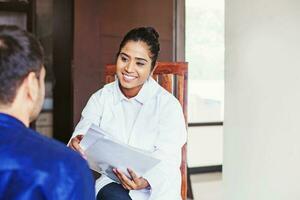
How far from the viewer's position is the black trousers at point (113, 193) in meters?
1.51

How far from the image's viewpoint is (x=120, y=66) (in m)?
1.62

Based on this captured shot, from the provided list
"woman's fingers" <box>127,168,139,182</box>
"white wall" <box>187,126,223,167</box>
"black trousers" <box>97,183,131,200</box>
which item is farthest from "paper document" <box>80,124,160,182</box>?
"white wall" <box>187,126,223,167</box>

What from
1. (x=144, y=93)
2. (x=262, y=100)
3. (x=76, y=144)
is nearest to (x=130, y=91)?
(x=144, y=93)

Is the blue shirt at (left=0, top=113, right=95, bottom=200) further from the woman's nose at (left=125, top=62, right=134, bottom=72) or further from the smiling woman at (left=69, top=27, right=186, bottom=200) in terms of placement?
the woman's nose at (left=125, top=62, right=134, bottom=72)

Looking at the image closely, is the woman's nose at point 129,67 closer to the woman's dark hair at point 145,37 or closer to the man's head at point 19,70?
the woman's dark hair at point 145,37

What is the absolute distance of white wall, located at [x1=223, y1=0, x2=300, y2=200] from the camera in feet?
6.63

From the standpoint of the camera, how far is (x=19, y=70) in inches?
30.0

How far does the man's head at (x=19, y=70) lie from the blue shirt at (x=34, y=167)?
3 centimetres

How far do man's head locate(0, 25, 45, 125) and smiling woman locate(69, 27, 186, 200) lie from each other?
0.72 metres

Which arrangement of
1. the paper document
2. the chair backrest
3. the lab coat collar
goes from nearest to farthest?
the paper document → the lab coat collar → the chair backrest

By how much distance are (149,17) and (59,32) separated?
1.92ft

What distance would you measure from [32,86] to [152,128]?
2.76 ft

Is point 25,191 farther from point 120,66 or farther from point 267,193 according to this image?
point 267,193

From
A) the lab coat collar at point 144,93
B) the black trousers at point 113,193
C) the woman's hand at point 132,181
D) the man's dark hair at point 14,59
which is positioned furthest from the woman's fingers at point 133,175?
the man's dark hair at point 14,59
